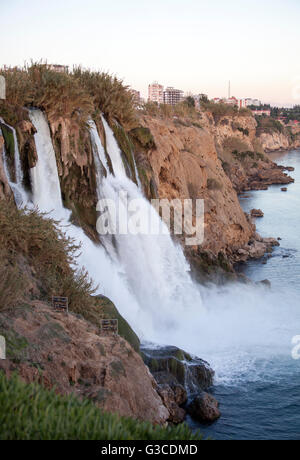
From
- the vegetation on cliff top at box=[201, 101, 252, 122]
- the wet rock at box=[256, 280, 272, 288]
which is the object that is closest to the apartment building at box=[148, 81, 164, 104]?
the vegetation on cliff top at box=[201, 101, 252, 122]

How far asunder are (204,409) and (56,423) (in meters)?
5.61

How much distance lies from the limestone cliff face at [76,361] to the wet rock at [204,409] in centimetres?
215

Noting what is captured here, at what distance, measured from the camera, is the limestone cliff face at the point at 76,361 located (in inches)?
211

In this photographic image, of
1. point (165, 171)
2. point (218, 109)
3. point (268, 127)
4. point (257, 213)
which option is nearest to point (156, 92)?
point (268, 127)

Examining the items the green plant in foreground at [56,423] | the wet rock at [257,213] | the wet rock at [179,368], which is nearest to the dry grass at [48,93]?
the wet rock at [179,368]

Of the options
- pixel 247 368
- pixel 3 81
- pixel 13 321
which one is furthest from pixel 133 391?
pixel 3 81

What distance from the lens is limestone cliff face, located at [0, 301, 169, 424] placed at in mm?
5352

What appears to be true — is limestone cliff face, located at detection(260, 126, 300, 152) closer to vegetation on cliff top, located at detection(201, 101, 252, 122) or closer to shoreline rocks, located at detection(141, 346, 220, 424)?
vegetation on cliff top, located at detection(201, 101, 252, 122)

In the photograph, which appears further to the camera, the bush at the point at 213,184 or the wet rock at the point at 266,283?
the bush at the point at 213,184

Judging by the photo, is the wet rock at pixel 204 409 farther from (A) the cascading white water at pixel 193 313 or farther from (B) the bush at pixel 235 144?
(B) the bush at pixel 235 144

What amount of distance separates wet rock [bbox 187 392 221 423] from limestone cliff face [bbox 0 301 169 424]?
215cm

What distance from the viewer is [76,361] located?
5.82 metres

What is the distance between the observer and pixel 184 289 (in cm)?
1505
